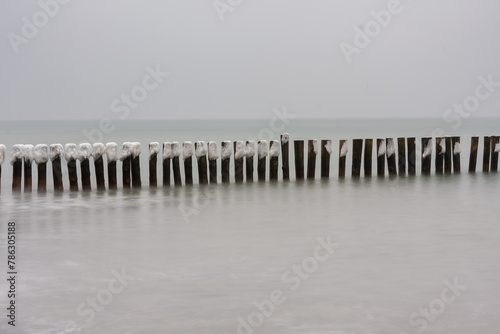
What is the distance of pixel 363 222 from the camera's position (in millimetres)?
12102

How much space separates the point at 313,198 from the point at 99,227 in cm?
487

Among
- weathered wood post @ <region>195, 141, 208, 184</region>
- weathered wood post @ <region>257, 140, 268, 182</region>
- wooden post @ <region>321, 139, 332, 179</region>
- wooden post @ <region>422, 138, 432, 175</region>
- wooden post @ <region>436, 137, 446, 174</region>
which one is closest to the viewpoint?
weathered wood post @ <region>195, 141, 208, 184</region>

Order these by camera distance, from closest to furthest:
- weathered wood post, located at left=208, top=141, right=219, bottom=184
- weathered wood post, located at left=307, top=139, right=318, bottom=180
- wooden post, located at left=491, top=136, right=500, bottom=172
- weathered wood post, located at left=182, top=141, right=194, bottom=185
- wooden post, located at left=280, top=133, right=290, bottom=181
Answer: weathered wood post, located at left=182, top=141, right=194, bottom=185, weathered wood post, located at left=208, top=141, right=219, bottom=184, wooden post, located at left=280, top=133, right=290, bottom=181, weathered wood post, located at left=307, top=139, right=318, bottom=180, wooden post, located at left=491, top=136, right=500, bottom=172

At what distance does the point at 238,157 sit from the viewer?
15.5 metres

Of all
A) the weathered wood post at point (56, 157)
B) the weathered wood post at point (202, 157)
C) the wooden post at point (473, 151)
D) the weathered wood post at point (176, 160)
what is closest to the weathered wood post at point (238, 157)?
the weathered wood post at point (202, 157)

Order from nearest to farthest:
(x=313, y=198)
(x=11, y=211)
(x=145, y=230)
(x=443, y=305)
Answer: (x=443, y=305)
(x=145, y=230)
(x=11, y=211)
(x=313, y=198)

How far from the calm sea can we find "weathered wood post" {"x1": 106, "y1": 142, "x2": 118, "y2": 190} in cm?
27

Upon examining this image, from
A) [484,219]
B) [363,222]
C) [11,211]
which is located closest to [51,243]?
[11,211]

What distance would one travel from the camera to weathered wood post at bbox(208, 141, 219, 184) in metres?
15.2

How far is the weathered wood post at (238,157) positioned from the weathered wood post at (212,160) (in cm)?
41

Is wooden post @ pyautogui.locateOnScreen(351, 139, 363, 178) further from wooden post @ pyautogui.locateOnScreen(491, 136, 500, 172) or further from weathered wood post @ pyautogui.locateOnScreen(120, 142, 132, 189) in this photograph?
weathered wood post @ pyautogui.locateOnScreen(120, 142, 132, 189)

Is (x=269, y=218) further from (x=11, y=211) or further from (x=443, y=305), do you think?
(x=443, y=305)

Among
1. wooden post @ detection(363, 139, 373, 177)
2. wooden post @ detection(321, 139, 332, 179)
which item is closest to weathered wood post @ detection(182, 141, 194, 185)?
wooden post @ detection(321, 139, 332, 179)

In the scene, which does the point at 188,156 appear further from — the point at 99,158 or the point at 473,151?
the point at 473,151
